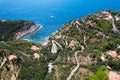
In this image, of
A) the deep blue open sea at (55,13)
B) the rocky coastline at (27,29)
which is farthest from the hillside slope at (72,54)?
the deep blue open sea at (55,13)

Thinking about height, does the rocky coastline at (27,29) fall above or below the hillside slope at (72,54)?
below

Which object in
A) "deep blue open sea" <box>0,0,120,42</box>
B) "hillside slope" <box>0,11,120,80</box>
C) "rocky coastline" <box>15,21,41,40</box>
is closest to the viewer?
"hillside slope" <box>0,11,120,80</box>

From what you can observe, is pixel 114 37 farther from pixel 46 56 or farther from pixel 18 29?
pixel 18 29

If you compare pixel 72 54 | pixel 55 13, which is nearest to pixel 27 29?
pixel 55 13

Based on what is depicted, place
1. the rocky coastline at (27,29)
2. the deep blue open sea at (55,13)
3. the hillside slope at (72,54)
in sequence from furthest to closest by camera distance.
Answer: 1. the deep blue open sea at (55,13)
2. the rocky coastline at (27,29)
3. the hillside slope at (72,54)

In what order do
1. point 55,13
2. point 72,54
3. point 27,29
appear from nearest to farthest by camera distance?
point 72,54, point 27,29, point 55,13

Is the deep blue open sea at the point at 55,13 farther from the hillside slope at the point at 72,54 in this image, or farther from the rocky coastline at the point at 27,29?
the hillside slope at the point at 72,54

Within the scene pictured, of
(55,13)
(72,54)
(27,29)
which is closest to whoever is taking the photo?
(72,54)

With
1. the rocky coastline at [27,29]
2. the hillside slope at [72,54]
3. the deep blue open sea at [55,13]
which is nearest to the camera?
the hillside slope at [72,54]

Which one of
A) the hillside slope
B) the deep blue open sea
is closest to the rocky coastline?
the deep blue open sea

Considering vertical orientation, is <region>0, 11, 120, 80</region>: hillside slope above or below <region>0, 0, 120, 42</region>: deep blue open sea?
above

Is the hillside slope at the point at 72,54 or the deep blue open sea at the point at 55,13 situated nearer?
the hillside slope at the point at 72,54

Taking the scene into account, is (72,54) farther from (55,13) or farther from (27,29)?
(55,13)

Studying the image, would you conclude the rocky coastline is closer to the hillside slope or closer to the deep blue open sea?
the deep blue open sea
